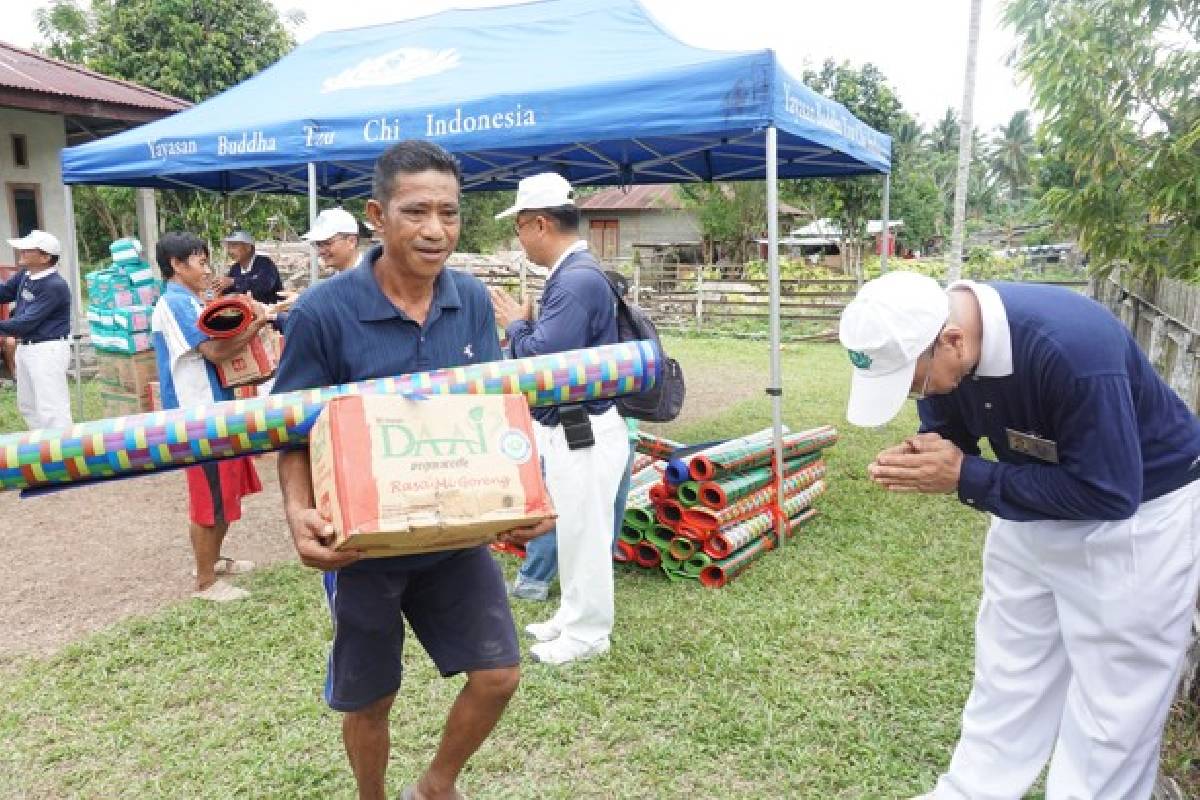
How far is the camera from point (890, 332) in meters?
1.96

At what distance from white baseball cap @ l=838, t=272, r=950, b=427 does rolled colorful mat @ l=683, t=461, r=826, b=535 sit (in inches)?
97.4

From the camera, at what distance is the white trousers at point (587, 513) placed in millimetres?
3703

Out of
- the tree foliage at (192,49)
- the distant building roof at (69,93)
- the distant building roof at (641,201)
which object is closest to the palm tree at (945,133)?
the distant building roof at (641,201)

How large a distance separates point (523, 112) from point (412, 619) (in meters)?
3.73

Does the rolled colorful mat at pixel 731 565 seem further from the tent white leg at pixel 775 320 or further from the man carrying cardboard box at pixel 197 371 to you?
the man carrying cardboard box at pixel 197 371

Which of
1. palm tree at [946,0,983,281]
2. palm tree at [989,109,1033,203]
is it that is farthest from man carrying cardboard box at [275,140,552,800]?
palm tree at [989,109,1033,203]

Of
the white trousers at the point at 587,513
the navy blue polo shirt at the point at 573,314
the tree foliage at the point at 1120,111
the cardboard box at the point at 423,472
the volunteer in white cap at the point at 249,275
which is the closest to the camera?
the cardboard box at the point at 423,472

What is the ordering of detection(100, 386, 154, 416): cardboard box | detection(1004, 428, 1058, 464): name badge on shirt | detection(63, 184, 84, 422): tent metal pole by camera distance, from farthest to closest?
detection(63, 184, 84, 422): tent metal pole, detection(100, 386, 154, 416): cardboard box, detection(1004, 428, 1058, 464): name badge on shirt

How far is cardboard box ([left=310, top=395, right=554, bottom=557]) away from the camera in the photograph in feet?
5.65

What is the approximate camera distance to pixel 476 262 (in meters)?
21.4

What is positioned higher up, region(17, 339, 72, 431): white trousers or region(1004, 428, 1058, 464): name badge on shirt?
region(1004, 428, 1058, 464): name badge on shirt

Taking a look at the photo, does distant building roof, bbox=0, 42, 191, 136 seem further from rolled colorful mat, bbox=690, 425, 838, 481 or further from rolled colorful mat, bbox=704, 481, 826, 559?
rolled colorful mat, bbox=704, 481, 826, 559

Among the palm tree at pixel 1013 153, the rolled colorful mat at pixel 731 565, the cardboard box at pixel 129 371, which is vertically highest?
the palm tree at pixel 1013 153

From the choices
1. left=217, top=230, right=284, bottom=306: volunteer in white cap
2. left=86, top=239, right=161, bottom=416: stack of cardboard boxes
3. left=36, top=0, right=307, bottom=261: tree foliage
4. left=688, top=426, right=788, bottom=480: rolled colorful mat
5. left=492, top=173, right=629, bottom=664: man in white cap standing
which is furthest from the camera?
left=36, top=0, right=307, bottom=261: tree foliage
